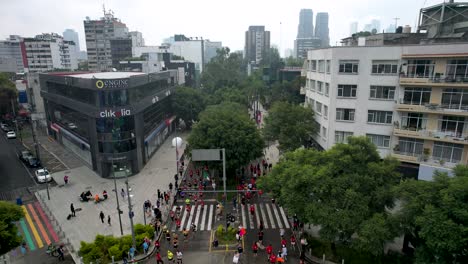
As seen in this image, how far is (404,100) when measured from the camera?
3186 centimetres

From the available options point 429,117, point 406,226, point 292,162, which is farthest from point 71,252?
point 429,117

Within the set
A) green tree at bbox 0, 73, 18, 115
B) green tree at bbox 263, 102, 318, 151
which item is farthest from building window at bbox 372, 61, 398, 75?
green tree at bbox 0, 73, 18, 115

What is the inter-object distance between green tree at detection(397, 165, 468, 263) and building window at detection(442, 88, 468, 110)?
1279cm

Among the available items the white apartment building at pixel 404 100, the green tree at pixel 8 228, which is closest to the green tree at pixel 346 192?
the white apartment building at pixel 404 100

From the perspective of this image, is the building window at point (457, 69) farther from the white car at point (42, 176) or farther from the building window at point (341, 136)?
A: the white car at point (42, 176)

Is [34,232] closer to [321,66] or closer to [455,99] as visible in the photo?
[321,66]

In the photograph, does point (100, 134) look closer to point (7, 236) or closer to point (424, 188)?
point (7, 236)

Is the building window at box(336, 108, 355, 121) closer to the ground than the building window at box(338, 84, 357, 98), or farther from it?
closer to the ground

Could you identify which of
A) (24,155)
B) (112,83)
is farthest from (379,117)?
(24,155)

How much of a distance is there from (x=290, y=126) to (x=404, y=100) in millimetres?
13530

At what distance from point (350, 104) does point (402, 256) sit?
58.4ft

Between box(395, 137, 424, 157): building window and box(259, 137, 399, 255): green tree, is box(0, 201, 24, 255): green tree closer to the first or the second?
box(259, 137, 399, 255): green tree

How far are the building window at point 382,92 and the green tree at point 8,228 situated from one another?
34581 mm

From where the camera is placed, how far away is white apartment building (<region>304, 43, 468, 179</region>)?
29.0m
